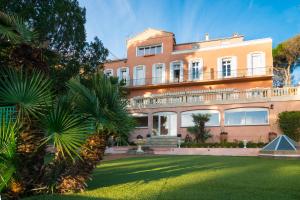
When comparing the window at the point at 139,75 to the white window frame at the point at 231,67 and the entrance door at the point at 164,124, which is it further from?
the white window frame at the point at 231,67

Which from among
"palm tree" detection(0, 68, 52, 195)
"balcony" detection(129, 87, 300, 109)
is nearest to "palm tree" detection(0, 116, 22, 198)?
"palm tree" detection(0, 68, 52, 195)

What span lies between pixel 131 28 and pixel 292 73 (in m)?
22.3

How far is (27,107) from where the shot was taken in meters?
6.28

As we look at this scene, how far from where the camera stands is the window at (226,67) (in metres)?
32.4

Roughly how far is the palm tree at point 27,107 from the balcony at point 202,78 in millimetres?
26887

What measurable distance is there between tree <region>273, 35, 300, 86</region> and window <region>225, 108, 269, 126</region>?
15884 millimetres

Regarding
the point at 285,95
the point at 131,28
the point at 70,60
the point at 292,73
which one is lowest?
the point at 285,95

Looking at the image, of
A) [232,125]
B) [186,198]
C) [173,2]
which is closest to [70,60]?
[173,2]

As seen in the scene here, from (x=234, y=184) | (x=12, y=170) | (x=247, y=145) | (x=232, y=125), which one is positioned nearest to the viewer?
(x=12, y=170)

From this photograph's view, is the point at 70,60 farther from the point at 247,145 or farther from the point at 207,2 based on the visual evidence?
the point at 247,145

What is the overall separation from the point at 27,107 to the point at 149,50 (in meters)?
31.0

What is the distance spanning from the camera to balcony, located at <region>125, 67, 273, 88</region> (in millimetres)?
30625

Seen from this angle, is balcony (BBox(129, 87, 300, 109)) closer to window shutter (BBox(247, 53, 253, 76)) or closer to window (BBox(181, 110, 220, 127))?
window (BBox(181, 110, 220, 127))

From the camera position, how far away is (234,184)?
7586mm
